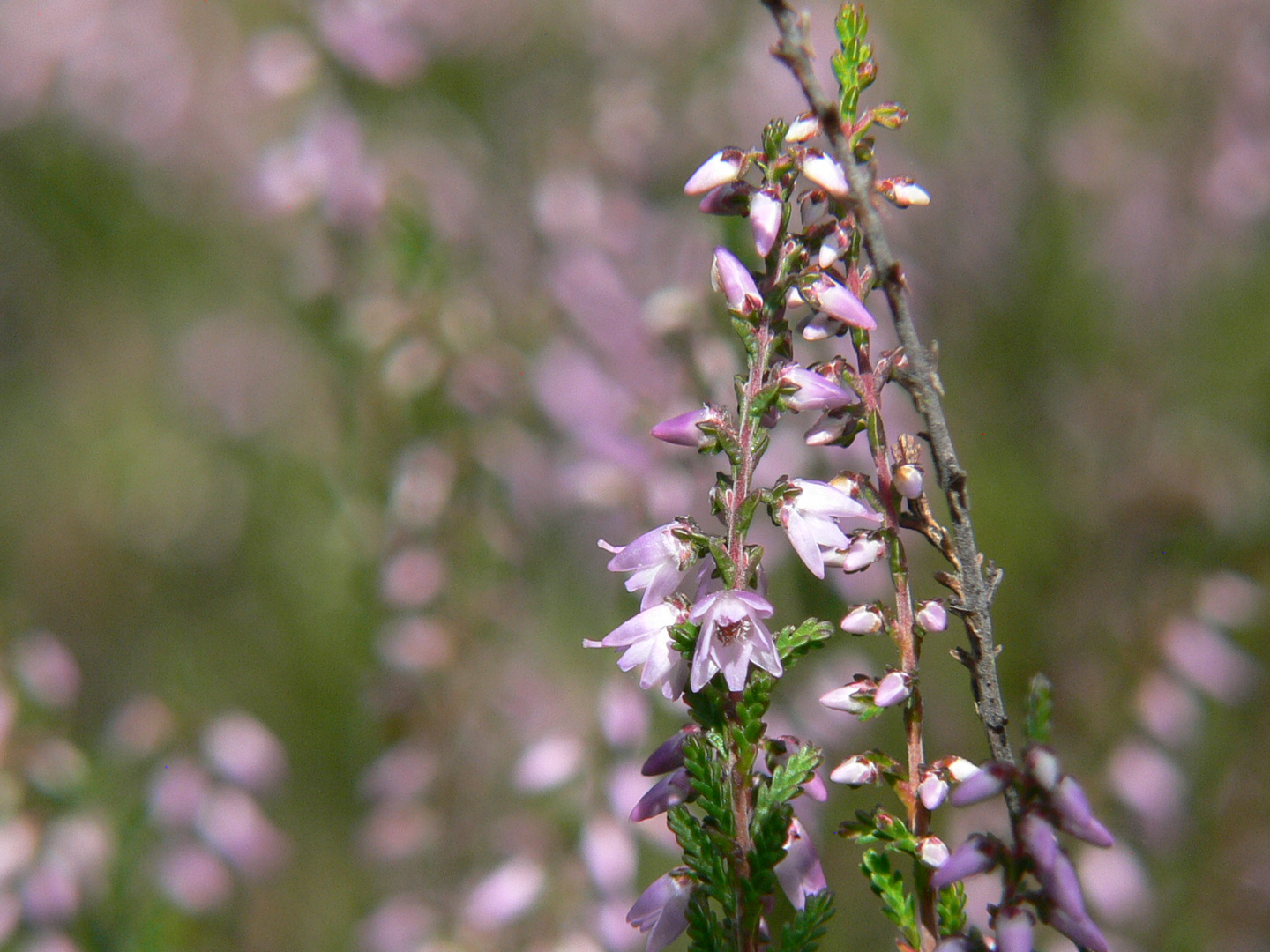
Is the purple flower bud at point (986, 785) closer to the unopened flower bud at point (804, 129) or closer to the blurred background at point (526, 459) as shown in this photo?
the unopened flower bud at point (804, 129)

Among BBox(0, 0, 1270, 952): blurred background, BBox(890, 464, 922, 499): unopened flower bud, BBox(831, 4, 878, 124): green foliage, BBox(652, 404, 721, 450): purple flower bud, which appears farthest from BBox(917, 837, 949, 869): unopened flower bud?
BBox(0, 0, 1270, 952): blurred background

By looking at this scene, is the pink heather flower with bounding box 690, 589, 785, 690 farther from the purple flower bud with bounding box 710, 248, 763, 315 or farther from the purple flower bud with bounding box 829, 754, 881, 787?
the purple flower bud with bounding box 710, 248, 763, 315

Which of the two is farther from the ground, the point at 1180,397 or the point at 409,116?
the point at 409,116

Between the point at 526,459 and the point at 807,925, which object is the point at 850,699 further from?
the point at 526,459

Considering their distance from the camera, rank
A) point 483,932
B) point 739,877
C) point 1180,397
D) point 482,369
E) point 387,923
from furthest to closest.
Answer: point 1180,397 < point 482,369 < point 387,923 < point 483,932 < point 739,877

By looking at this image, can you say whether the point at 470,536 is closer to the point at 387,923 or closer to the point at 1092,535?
the point at 387,923

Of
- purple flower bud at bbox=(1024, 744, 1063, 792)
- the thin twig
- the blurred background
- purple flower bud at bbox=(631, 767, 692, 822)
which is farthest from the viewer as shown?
the blurred background

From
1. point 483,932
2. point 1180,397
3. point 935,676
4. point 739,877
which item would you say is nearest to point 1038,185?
point 1180,397
